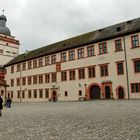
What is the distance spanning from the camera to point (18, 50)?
65250 mm

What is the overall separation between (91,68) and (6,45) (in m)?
34.3

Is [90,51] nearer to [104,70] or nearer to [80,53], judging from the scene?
[80,53]

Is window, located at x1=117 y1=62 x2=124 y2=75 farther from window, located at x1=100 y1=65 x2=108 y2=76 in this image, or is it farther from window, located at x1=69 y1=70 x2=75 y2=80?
window, located at x1=69 y1=70 x2=75 y2=80

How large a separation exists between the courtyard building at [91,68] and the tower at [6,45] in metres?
13.0

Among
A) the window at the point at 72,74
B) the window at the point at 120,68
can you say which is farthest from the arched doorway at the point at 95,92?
the window at the point at 72,74

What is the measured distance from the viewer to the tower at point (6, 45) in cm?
6016

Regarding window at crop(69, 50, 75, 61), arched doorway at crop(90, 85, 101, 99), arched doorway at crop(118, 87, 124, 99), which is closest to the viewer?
arched doorway at crop(118, 87, 124, 99)

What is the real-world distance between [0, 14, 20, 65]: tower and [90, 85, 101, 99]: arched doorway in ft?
108

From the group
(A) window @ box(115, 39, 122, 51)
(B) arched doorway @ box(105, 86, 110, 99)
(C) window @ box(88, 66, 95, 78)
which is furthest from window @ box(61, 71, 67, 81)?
(A) window @ box(115, 39, 122, 51)

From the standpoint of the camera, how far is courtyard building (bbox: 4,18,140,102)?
31.9m

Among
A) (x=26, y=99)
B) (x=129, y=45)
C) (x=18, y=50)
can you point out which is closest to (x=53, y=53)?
(x=26, y=99)

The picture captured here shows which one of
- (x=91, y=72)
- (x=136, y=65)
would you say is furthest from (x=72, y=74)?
(x=136, y=65)

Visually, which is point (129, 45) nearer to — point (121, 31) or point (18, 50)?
point (121, 31)

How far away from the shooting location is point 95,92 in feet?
117
